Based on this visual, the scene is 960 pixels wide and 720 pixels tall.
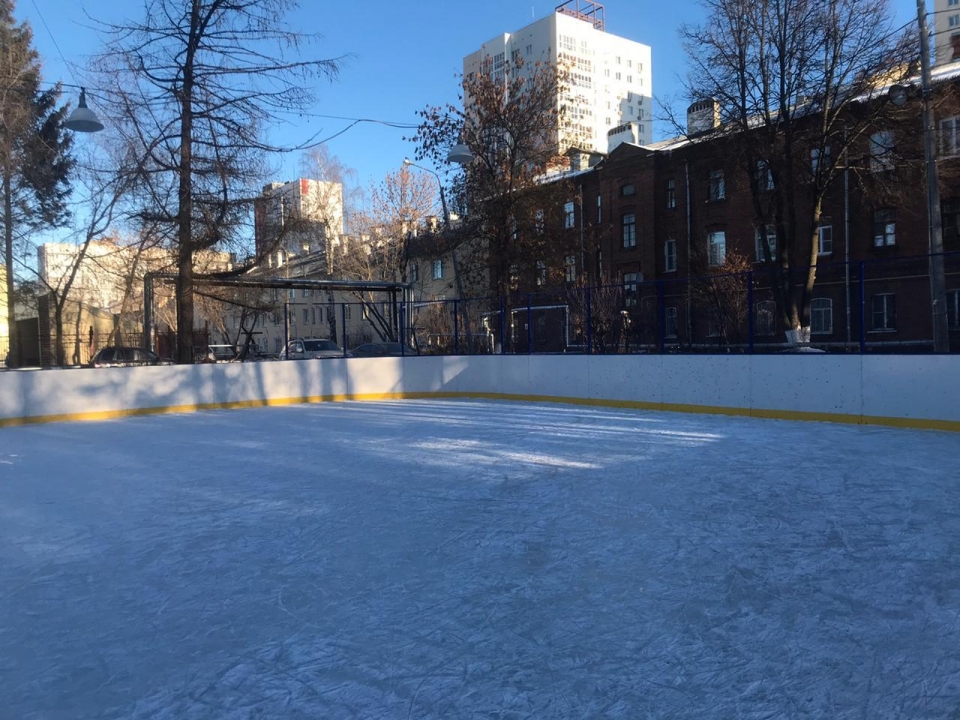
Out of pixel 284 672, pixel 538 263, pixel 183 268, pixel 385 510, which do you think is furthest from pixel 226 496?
pixel 538 263

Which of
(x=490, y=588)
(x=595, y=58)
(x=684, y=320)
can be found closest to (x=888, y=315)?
(x=684, y=320)

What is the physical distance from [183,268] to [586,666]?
764 inches

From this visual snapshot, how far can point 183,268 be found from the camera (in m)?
20.0

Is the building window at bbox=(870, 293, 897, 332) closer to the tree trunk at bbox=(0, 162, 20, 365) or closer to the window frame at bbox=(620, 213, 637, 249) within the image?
the window frame at bbox=(620, 213, 637, 249)

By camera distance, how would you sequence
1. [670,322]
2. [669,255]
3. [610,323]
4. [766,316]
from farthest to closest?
[669,255], [766,316], [610,323], [670,322]

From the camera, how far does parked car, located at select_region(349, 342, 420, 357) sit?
65.4 ft

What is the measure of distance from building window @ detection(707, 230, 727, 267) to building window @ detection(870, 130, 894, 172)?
832 cm

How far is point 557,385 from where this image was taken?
16578 millimetres

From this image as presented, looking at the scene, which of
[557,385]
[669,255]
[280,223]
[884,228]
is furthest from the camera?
[669,255]

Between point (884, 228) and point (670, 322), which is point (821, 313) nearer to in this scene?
point (884, 228)

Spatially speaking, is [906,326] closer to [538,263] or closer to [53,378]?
[538,263]

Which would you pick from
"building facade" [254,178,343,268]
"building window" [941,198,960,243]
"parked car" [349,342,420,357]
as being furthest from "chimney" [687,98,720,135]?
"building facade" [254,178,343,268]

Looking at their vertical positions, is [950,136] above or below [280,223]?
above

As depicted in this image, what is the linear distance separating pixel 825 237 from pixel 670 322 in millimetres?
19364
